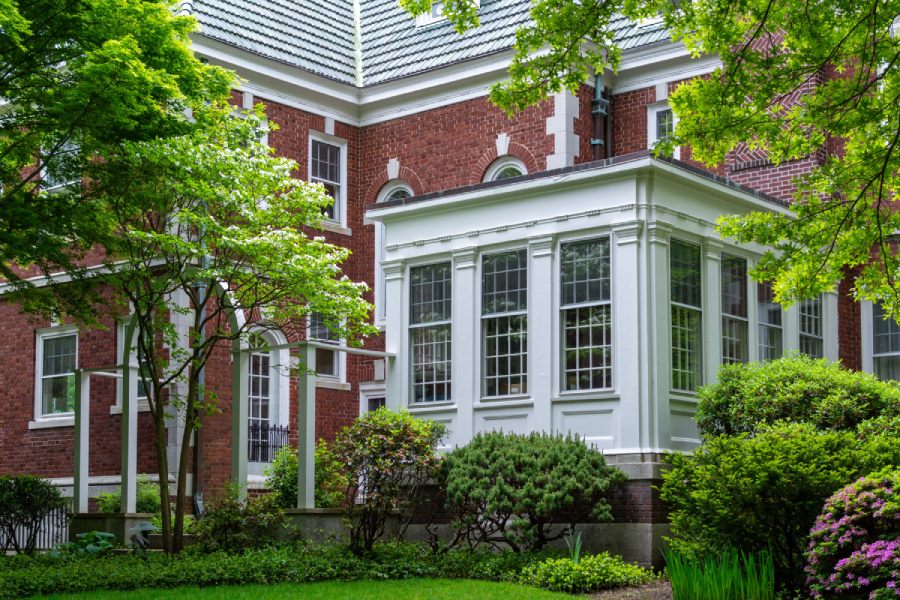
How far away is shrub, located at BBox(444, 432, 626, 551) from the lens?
15141 millimetres

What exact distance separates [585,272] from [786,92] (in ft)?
13.7

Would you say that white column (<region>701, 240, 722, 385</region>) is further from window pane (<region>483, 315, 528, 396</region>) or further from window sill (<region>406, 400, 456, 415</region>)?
window sill (<region>406, 400, 456, 415</region>)

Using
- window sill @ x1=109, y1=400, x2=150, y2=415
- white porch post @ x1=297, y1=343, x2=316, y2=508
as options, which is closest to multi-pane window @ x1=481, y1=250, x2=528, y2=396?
white porch post @ x1=297, y1=343, x2=316, y2=508

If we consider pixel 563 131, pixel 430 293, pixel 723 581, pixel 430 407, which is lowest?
pixel 723 581

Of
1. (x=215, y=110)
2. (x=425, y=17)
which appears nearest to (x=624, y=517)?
(x=215, y=110)

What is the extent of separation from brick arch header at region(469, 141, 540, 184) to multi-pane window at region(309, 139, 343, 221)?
10.3ft

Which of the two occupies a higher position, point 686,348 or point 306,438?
point 686,348

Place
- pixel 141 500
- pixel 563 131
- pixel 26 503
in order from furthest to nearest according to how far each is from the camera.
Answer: pixel 563 131 < pixel 141 500 < pixel 26 503

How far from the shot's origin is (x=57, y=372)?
25031mm

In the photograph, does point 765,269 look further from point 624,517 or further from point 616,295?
point 624,517

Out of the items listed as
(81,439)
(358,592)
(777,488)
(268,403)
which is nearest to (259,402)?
(268,403)

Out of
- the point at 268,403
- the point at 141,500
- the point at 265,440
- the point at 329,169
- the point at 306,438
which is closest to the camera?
the point at 306,438

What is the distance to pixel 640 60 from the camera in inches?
963

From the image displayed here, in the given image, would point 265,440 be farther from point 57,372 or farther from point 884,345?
point 884,345
